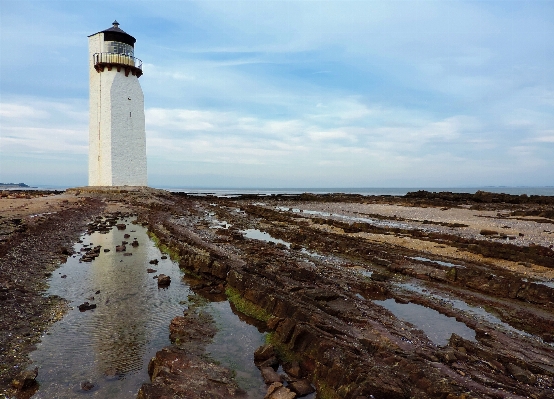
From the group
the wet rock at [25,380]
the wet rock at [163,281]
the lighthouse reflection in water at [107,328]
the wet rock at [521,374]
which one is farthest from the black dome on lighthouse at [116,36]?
the wet rock at [521,374]

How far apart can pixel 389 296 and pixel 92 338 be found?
876 cm

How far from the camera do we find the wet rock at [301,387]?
6660 mm

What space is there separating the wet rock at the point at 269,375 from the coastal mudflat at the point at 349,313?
0.04m

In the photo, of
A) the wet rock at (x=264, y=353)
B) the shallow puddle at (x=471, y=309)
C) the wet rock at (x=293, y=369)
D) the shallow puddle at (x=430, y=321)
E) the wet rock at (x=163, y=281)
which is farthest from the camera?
the wet rock at (x=163, y=281)

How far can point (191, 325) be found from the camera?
954 cm

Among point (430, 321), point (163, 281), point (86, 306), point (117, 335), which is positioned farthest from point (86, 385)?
point (430, 321)

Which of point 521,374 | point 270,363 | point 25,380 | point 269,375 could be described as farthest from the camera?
point 270,363

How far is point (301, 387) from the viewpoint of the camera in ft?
22.1

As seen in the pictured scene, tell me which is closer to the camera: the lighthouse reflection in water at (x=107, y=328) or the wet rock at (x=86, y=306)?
the lighthouse reflection in water at (x=107, y=328)

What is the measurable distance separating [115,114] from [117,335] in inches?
1846

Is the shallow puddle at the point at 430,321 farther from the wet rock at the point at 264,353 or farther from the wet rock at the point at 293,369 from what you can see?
the wet rock at the point at 264,353

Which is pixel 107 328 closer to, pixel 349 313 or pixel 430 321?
pixel 349 313

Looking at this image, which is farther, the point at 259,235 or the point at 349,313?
the point at 259,235

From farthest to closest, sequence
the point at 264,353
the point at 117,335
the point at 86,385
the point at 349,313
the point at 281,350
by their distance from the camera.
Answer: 1. the point at 349,313
2. the point at 117,335
3. the point at 281,350
4. the point at 264,353
5. the point at 86,385
